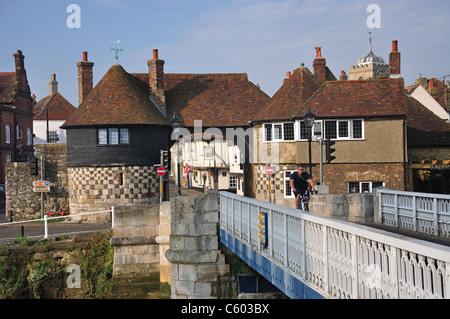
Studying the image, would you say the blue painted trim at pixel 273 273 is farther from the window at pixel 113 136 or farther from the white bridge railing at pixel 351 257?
the window at pixel 113 136

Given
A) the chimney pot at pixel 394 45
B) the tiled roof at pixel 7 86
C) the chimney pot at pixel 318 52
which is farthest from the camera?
the tiled roof at pixel 7 86

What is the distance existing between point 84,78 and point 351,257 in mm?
27995

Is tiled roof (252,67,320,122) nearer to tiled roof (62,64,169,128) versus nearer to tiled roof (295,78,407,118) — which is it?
tiled roof (295,78,407,118)

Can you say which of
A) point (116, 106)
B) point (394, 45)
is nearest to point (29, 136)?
point (116, 106)

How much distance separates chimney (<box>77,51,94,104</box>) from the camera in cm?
3191

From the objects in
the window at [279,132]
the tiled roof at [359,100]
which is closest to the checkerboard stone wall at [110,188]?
the window at [279,132]

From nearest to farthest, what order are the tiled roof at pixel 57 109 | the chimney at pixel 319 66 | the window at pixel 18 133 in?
the chimney at pixel 319 66 → the window at pixel 18 133 → the tiled roof at pixel 57 109

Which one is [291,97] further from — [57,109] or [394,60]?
[57,109]

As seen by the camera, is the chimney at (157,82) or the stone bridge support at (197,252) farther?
the chimney at (157,82)

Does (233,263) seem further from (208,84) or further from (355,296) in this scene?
(208,84)

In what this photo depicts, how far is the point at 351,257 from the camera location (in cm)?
682

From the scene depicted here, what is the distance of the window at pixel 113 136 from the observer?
28.8m

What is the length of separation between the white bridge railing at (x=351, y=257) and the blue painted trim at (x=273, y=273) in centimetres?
12
